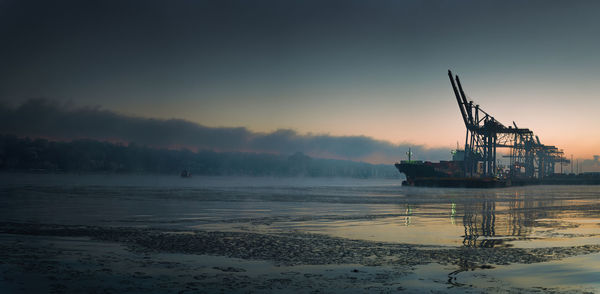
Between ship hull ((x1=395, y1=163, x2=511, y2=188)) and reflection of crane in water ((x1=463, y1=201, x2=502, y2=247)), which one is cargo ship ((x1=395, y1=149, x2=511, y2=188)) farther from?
reflection of crane in water ((x1=463, y1=201, x2=502, y2=247))

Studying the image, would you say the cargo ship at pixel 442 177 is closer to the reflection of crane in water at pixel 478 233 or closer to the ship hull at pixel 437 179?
the ship hull at pixel 437 179

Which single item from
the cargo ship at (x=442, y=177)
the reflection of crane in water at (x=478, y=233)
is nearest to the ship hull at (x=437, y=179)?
the cargo ship at (x=442, y=177)

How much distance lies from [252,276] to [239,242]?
595 centimetres

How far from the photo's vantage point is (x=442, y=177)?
145 meters

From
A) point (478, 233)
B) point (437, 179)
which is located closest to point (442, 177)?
point (437, 179)

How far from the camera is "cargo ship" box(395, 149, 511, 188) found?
124938 mm

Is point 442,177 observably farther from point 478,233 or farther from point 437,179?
point 478,233

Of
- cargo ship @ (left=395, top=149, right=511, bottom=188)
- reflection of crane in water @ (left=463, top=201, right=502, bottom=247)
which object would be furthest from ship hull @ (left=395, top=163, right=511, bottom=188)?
reflection of crane in water @ (left=463, top=201, right=502, bottom=247)

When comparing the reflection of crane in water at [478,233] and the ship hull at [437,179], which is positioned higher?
the ship hull at [437,179]

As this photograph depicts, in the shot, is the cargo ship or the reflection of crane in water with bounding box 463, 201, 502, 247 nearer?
the reflection of crane in water with bounding box 463, 201, 502, 247

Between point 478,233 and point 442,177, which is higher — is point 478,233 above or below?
below

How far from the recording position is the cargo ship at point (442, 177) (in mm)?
124938

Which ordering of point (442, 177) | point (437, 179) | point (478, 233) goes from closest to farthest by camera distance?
point (478, 233), point (437, 179), point (442, 177)

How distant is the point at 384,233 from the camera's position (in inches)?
804
